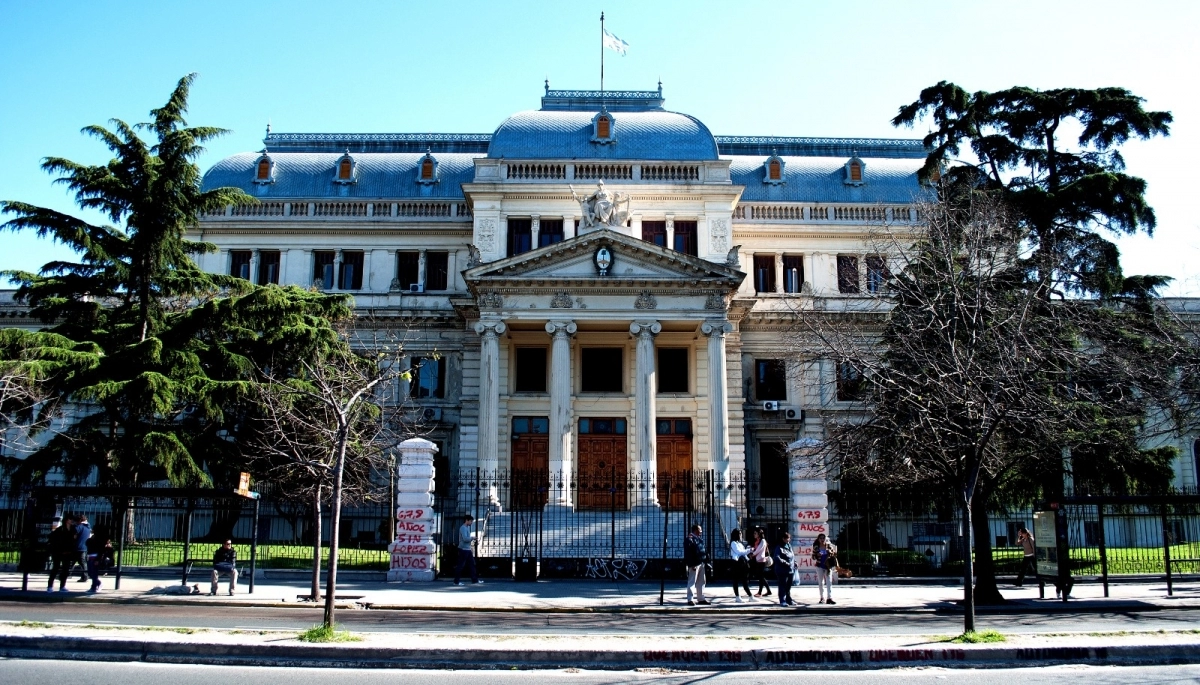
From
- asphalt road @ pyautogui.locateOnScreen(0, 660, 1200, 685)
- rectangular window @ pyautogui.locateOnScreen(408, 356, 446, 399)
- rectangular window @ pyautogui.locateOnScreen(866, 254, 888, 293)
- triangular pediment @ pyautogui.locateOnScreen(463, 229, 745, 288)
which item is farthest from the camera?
rectangular window @ pyautogui.locateOnScreen(408, 356, 446, 399)

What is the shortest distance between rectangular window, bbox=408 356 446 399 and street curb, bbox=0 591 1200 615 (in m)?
21.2

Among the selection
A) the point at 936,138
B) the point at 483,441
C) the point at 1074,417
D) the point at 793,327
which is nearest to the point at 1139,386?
the point at 1074,417

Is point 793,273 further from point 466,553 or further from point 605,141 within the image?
point 466,553

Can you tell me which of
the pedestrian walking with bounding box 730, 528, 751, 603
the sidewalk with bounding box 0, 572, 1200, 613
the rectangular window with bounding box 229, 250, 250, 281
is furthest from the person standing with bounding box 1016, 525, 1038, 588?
the rectangular window with bounding box 229, 250, 250, 281

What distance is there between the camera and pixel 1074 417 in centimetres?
2397

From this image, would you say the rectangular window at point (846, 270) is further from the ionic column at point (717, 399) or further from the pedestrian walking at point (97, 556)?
the pedestrian walking at point (97, 556)

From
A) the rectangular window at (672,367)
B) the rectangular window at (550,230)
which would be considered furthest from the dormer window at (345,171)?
the rectangular window at (672,367)

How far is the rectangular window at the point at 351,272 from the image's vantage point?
44.0m

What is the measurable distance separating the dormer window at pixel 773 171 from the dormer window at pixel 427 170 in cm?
1568

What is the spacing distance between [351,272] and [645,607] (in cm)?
2861

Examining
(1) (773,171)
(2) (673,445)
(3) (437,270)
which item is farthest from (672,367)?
(1) (773,171)

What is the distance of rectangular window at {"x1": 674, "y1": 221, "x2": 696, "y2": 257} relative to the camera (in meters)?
40.8

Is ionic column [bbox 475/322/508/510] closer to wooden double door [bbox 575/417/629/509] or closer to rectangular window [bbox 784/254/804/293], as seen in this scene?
wooden double door [bbox 575/417/629/509]

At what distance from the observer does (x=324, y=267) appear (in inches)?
1741
